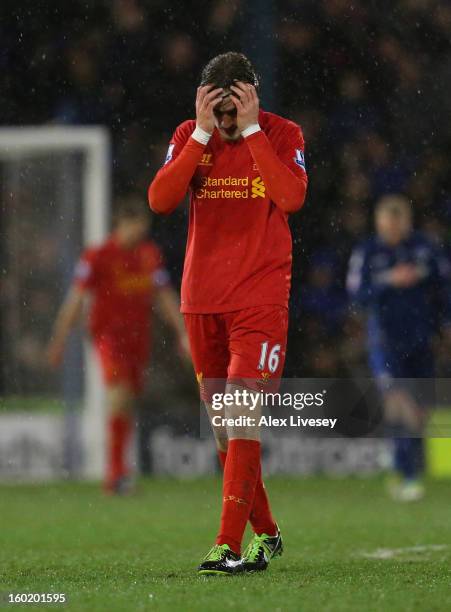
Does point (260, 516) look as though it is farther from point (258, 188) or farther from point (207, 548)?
point (258, 188)

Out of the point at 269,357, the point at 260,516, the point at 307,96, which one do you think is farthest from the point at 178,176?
the point at 307,96

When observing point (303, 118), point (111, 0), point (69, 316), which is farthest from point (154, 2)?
point (69, 316)

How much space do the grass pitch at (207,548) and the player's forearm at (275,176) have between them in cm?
136

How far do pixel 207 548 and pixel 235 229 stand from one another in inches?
74.1

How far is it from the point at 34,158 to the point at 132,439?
288cm

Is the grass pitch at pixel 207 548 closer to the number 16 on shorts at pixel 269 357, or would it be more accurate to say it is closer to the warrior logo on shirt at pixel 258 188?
the number 16 on shorts at pixel 269 357

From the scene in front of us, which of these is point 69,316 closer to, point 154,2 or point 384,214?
point 384,214

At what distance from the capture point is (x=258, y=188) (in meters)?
5.31

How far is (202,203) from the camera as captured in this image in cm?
536

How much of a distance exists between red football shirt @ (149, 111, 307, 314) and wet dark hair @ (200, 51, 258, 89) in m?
0.23

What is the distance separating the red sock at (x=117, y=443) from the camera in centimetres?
1010

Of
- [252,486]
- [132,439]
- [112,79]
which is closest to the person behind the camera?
[252,486]

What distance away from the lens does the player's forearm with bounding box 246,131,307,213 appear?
510 cm

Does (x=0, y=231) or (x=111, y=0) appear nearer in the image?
(x=0, y=231)
